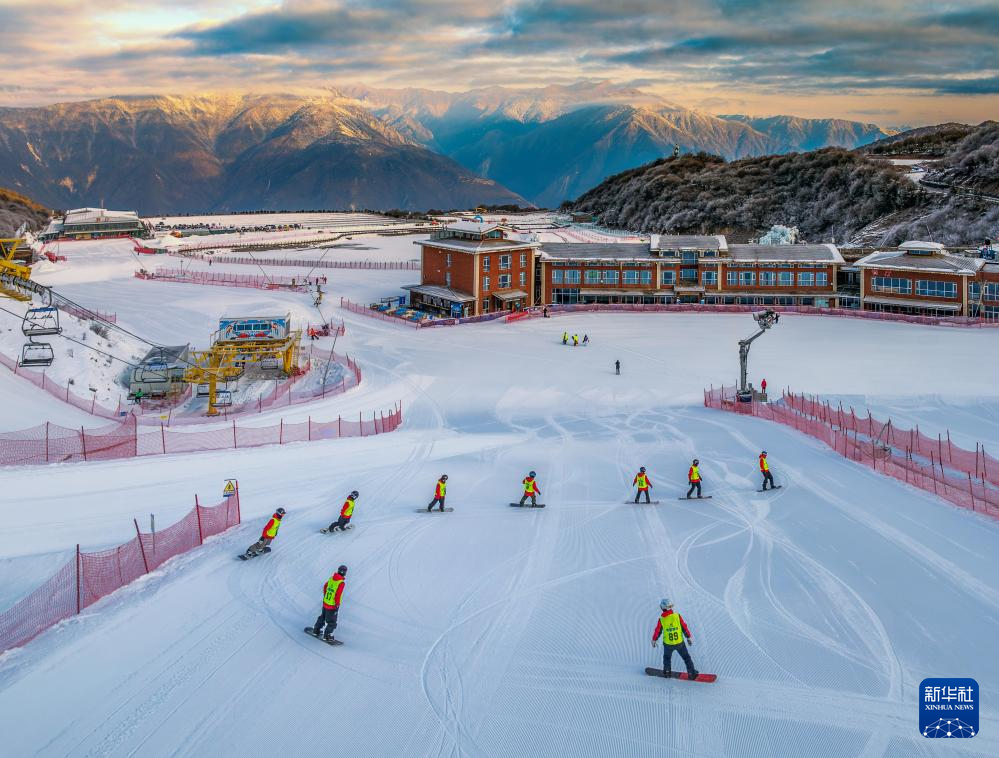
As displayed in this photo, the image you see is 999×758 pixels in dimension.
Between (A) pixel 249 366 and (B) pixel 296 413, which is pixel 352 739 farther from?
(A) pixel 249 366

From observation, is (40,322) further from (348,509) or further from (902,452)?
(902,452)

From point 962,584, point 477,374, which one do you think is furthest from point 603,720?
point 477,374

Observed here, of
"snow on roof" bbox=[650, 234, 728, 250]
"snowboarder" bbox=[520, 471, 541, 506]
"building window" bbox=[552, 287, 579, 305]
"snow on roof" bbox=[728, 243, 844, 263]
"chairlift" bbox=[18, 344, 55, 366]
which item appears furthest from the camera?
"building window" bbox=[552, 287, 579, 305]

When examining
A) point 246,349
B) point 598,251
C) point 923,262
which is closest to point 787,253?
point 923,262

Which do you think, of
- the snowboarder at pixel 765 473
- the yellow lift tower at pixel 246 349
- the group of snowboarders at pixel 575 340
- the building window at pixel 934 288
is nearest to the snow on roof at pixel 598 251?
the group of snowboarders at pixel 575 340

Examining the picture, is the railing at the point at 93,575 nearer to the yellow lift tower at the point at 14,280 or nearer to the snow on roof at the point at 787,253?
the yellow lift tower at the point at 14,280

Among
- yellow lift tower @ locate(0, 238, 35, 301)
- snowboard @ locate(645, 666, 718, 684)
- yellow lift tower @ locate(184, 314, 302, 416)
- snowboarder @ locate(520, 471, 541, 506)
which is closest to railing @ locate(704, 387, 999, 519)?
snowboarder @ locate(520, 471, 541, 506)

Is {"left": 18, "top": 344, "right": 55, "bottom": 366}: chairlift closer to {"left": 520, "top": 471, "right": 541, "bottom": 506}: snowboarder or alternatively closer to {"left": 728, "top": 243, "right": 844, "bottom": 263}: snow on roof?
{"left": 520, "top": 471, "right": 541, "bottom": 506}: snowboarder
